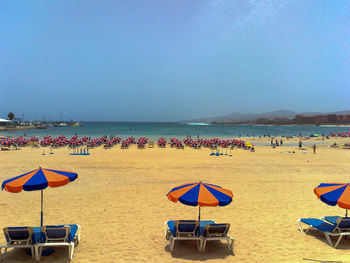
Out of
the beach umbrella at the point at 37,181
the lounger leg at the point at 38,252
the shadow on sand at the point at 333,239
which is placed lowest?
the shadow on sand at the point at 333,239

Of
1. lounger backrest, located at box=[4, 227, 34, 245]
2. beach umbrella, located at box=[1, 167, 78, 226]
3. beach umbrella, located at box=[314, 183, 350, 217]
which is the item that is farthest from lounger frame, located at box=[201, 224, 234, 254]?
lounger backrest, located at box=[4, 227, 34, 245]

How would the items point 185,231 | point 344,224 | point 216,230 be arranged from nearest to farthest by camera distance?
point 216,230
point 185,231
point 344,224

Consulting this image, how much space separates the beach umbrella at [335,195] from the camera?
16.8 ft

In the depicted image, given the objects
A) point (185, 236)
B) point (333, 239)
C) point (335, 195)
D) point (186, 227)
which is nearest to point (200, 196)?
point (186, 227)

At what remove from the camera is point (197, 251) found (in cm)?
530

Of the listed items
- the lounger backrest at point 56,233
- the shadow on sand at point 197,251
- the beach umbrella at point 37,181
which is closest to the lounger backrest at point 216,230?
the shadow on sand at point 197,251

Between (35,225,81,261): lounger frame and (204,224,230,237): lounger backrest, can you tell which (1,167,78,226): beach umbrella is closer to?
(35,225,81,261): lounger frame

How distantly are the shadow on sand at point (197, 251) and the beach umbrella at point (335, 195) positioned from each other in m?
2.30

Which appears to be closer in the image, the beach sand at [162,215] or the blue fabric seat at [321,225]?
the beach sand at [162,215]

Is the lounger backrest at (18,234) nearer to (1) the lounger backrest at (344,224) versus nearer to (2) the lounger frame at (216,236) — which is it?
(2) the lounger frame at (216,236)

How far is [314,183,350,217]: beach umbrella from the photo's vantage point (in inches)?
202

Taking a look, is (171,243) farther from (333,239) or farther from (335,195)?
(333,239)

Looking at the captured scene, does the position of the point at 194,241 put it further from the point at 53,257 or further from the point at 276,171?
the point at 276,171

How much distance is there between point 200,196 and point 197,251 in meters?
1.23
